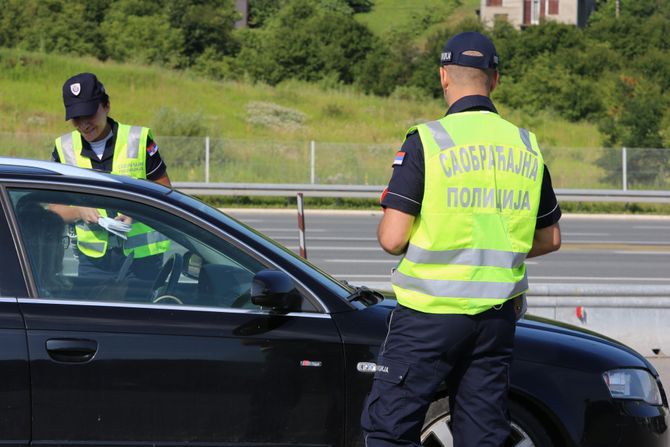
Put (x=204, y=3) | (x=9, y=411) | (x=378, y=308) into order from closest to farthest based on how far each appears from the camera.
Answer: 1. (x=9, y=411)
2. (x=378, y=308)
3. (x=204, y=3)

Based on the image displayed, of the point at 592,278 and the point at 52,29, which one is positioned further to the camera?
the point at 52,29

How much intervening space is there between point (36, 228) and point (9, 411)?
2.25 feet

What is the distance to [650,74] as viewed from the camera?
163 feet

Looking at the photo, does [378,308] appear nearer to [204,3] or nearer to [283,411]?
[283,411]

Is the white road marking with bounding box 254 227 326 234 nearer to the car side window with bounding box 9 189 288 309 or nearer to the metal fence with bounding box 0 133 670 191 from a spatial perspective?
the metal fence with bounding box 0 133 670 191

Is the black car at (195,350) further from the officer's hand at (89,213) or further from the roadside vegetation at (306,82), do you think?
the roadside vegetation at (306,82)

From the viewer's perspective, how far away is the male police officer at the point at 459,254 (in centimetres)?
336

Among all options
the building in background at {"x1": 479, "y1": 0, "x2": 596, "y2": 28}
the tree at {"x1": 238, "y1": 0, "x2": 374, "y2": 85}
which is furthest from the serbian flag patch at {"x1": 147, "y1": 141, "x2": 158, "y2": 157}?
the building in background at {"x1": 479, "y1": 0, "x2": 596, "y2": 28}

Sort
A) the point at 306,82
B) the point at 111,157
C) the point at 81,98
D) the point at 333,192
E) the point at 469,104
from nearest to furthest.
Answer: the point at 469,104 < the point at 81,98 < the point at 111,157 < the point at 333,192 < the point at 306,82

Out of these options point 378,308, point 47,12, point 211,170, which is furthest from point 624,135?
point 47,12

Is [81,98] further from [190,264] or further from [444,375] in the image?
[444,375]

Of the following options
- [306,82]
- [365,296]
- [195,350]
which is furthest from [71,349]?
[306,82]

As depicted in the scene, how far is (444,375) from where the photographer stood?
11.1 feet

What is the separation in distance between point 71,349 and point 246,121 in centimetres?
3573
